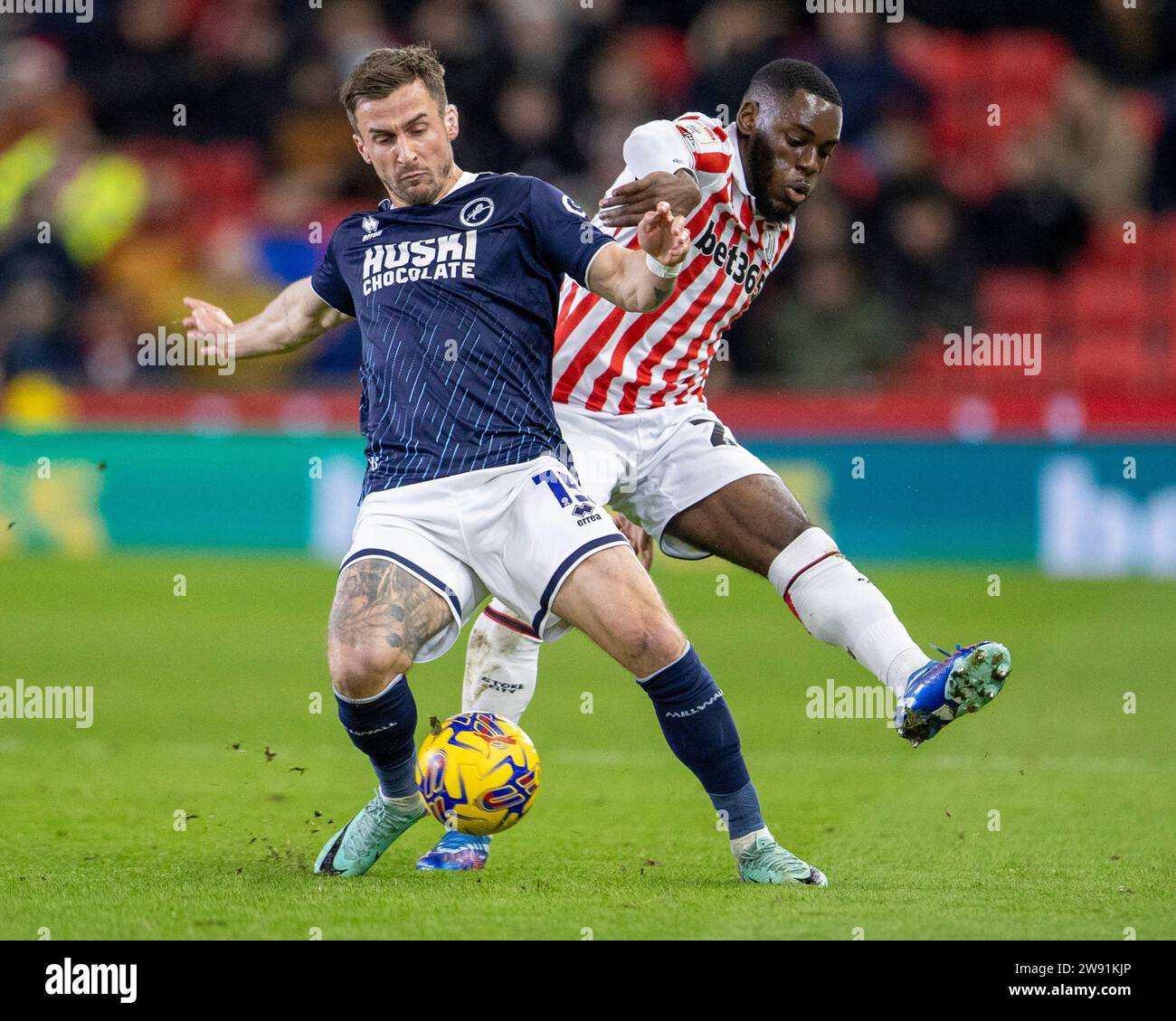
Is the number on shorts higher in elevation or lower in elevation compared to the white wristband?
lower

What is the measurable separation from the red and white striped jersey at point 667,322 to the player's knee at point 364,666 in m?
1.42

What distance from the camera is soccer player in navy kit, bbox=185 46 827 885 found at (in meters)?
5.14

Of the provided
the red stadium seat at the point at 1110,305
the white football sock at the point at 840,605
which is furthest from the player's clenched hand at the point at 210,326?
the red stadium seat at the point at 1110,305

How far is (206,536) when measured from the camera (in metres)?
13.5

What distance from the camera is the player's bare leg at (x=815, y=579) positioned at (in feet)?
17.6

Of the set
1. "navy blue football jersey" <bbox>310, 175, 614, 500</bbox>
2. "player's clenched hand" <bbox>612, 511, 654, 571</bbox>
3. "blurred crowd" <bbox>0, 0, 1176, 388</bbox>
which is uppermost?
"blurred crowd" <bbox>0, 0, 1176, 388</bbox>

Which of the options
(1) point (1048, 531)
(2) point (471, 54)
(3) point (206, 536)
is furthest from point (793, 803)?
(2) point (471, 54)

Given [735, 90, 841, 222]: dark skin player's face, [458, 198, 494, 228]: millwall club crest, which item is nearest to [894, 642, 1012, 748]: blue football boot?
[735, 90, 841, 222]: dark skin player's face

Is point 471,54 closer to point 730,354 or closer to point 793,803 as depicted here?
point 730,354

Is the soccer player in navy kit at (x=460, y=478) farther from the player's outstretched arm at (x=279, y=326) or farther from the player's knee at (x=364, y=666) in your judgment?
the player's outstretched arm at (x=279, y=326)

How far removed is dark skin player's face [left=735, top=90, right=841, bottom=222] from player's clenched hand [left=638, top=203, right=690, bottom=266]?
1.28 meters

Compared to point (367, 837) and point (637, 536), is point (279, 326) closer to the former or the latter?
point (637, 536)

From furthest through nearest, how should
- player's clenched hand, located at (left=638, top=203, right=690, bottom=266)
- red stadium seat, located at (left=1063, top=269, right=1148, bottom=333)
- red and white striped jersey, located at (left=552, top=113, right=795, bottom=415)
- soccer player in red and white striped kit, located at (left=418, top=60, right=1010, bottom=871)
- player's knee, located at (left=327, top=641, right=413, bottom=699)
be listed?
red stadium seat, located at (left=1063, top=269, right=1148, bottom=333) < red and white striped jersey, located at (left=552, top=113, right=795, bottom=415) < soccer player in red and white striped kit, located at (left=418, top=60, right=1010, bottom=871) < player's knee, located at (left=327, top=641, right=413, bottom=699) < player's clenched hand, located at (left=638, top=203, right=690, bottom=266)

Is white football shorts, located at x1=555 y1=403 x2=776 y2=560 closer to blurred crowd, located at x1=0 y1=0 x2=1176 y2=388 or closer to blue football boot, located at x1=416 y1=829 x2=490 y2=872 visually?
blue football boot, located at x1=416 y1=829 x2=490 y2=872
